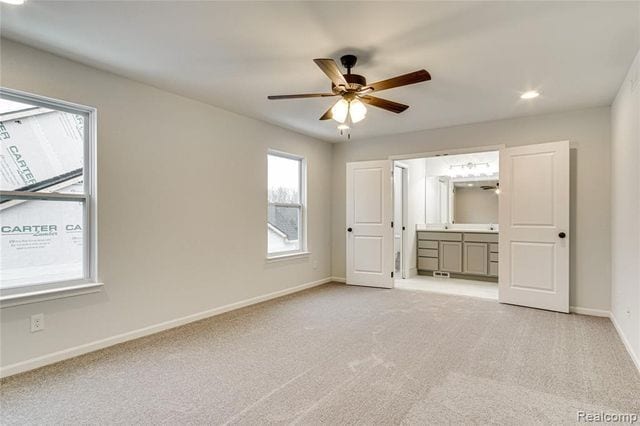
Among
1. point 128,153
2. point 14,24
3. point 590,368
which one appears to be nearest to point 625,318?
point 590,368

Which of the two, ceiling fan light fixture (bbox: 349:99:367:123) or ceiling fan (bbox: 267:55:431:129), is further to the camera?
ceiling fan light fixture (bbox: 349:99:367:123)

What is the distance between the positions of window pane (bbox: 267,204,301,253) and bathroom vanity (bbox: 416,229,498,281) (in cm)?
261

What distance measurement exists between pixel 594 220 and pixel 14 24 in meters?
5.49

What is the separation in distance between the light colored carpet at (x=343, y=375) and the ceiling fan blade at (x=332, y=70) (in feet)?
6.71

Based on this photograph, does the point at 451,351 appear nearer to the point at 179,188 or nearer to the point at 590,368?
the point at 590,368

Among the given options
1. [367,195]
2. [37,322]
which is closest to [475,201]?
[367,195]

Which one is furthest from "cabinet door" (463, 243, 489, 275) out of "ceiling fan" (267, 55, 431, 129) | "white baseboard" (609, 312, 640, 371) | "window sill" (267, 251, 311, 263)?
"ceiling fan" (267, 55, 431, 129)

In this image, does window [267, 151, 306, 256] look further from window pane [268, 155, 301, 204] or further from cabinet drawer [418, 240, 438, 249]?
cabinet drawer [418, 240, 438, 249]

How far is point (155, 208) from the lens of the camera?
3.37m

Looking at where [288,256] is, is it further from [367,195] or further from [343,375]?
[343,375]

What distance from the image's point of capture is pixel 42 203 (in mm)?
2721

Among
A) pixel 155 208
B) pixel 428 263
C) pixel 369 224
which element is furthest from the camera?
pixel 428 263

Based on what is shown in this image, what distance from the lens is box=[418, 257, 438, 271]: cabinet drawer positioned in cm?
653

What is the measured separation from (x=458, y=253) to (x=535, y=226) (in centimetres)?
216
